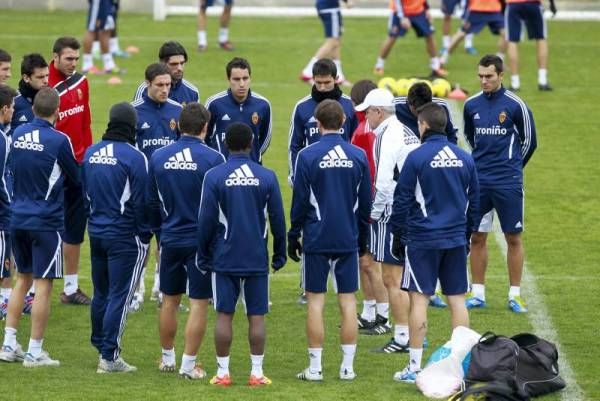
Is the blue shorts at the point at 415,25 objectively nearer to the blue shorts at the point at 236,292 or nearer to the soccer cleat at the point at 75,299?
the soccer cleat at the point at 75,299

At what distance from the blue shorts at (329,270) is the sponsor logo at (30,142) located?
2238 mm

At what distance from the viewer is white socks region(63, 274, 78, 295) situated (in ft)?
40.5

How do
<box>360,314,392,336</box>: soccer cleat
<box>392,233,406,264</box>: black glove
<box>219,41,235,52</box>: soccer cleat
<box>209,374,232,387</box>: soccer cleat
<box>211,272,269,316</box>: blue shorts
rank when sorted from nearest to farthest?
<box>211,272,269,316</box>: blue shorts
<box>209,374,232,387</box>: soccer cleat
<box>392,233,406,264</box>: black glove
<box>360,314,392,336</box>: soccer cleat
<box>219,41,235,52</box>: soccer cleat

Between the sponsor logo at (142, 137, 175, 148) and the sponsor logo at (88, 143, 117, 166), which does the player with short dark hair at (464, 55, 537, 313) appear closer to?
the sponsor logo at (142, 137, 175, 148)

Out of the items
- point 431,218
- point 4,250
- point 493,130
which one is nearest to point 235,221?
point 431,218

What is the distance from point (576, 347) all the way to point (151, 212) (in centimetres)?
369

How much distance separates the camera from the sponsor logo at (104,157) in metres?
9.89

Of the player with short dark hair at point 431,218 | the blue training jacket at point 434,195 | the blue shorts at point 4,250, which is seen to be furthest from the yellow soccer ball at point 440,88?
the blue training jacket at point 434,195

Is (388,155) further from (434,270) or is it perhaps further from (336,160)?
(434,270)

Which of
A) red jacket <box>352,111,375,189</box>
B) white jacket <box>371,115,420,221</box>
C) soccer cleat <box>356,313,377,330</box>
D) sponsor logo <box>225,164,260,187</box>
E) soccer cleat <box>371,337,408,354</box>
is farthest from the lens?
soccer cleat <box>356,313,377,330</box>

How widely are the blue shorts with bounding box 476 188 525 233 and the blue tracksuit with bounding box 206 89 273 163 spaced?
2120 millimetres

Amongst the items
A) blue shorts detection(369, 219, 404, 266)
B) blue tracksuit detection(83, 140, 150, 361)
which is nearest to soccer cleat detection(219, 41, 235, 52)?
blue shorts detection(369, 219, 404, 266)

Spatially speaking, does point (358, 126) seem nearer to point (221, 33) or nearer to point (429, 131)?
point (429, 131)

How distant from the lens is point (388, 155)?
1059cm
